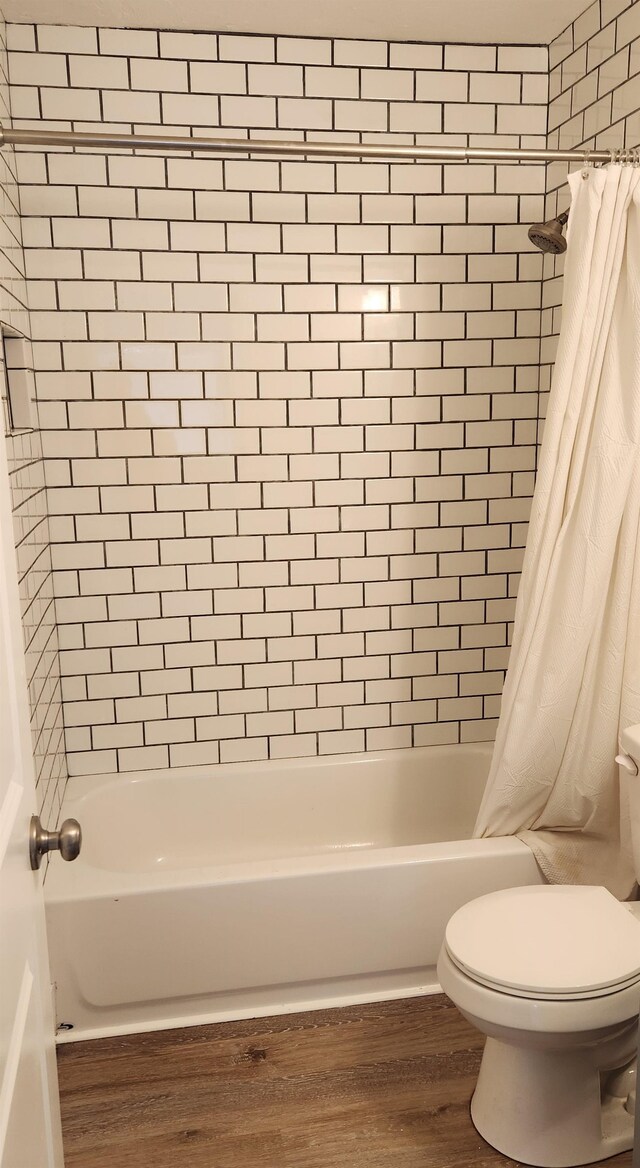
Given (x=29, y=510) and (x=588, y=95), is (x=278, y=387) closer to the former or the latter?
(x=29, y=510)

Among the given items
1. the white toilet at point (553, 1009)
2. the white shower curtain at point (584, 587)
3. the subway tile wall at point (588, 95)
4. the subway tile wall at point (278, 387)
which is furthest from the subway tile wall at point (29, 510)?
the subway tile wall at point (588, 95)

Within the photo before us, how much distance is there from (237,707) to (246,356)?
3.57 ft

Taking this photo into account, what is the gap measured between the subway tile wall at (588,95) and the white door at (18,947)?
2.00 meters

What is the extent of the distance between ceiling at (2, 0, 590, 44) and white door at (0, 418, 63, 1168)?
186 centimetres

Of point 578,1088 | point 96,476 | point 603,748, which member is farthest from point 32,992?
point 96,476

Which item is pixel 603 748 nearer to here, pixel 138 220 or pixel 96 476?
pixel 96 476

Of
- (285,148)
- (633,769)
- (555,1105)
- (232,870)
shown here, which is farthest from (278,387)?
(555,1105)

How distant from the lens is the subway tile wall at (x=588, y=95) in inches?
94.4

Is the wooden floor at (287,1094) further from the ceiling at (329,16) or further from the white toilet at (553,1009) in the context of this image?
the ceiling at (329,16)

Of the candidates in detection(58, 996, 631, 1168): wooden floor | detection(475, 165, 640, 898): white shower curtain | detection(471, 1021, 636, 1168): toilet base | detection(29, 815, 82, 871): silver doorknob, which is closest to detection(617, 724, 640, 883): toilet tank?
detection(475, 165, 640, 898): white shower curtain

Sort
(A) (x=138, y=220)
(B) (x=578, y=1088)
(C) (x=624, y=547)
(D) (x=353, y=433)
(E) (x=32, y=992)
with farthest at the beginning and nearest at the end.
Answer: (D) (x=353, y=433), (A) (x=138, y=220), (C) (x=624, y=547), (B) (x=578, y=1088), (E) (x=32, y=992)

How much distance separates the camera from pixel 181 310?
9.12 feet

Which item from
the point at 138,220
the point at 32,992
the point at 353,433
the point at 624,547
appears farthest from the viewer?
the point at 353,433

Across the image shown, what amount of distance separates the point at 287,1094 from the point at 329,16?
108 inches
